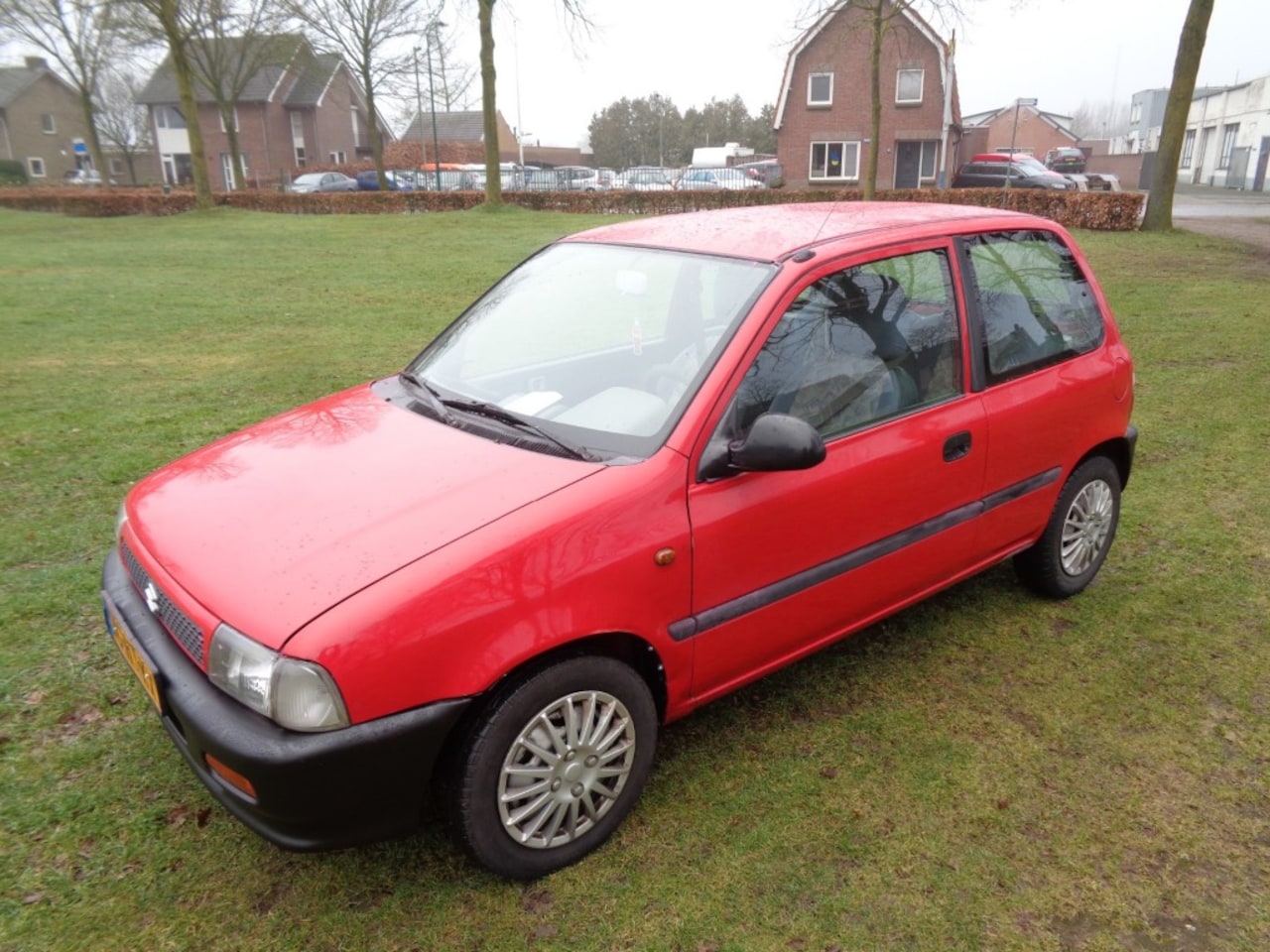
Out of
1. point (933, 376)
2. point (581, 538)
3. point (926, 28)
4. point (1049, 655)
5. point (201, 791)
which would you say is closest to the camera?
point (581, 538)

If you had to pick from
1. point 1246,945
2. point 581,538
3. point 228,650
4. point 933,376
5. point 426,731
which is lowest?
point 1246,945

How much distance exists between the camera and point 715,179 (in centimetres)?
3647

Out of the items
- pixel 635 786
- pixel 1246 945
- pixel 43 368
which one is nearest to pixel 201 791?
pixel 635 786

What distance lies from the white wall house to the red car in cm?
4481

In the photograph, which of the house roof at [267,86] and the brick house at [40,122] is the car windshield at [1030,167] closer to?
the house roof at [267,86]

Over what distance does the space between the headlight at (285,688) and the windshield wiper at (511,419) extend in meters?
0.97

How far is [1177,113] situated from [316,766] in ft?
73.5

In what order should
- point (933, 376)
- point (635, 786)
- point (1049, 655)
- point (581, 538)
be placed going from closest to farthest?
1. point (581, 538)
2. point (635, 786)
3. point (933, 376)
4. point (1049, 655)

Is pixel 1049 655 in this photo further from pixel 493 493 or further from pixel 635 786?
pixel 493 493

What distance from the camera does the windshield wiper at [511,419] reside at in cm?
277

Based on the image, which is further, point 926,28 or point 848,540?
point 926,28

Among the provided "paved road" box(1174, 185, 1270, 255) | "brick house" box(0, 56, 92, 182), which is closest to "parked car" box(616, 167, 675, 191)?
"paved road" box(1174, 185, 1270, 255)

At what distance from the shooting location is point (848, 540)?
3.15 meters

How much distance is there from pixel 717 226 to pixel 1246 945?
2812mm
